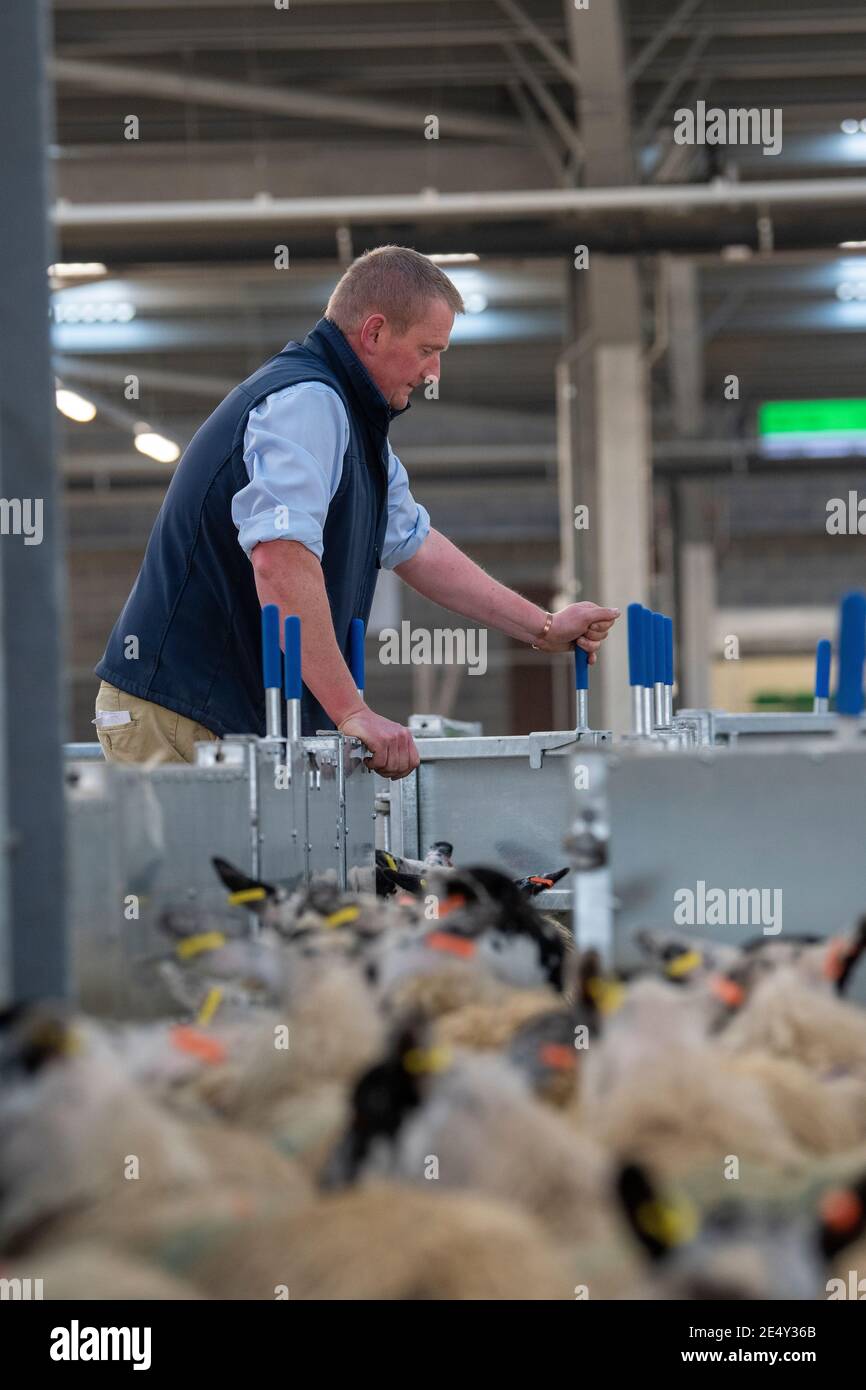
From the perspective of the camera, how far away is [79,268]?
6.41 meters

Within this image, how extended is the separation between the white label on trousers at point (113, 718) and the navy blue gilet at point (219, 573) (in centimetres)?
4

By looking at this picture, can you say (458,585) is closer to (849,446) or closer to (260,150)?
(260,150)

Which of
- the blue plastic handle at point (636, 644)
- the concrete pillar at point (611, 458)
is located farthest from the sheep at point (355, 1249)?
the concrete pillar at point (611, 458)

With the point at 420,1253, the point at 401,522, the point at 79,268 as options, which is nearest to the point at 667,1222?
the point at 420,1253

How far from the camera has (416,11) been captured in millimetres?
6379

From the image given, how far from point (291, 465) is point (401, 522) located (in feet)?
2.17

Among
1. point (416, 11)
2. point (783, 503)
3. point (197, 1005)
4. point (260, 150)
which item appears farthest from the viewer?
point (783, 503)

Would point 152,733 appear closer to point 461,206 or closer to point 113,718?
point 113,718

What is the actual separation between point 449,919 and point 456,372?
37.2 feet

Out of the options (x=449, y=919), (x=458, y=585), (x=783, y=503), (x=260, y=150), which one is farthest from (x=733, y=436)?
(x=449, y=919)

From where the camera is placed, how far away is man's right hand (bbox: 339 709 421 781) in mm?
1872

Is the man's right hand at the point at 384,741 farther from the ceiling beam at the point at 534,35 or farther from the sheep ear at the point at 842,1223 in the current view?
the ceiling beam at the point at 534,35

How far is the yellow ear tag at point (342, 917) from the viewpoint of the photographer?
126 centimetres

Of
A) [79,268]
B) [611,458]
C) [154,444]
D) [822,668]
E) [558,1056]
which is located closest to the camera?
[558,1056]
